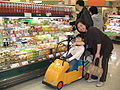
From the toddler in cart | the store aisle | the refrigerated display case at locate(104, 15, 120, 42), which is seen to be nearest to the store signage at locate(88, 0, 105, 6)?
the refrigerated display case at locate(104, 15, 120, 42)

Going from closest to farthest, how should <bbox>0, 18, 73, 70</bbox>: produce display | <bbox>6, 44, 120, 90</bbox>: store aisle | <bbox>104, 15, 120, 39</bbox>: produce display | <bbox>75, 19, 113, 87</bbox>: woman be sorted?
<bbox>75, 19, 113, 87</bbox>: woman < <bbox>0, 18, 73, 70</bbox>: produce display < <bbox>6, 44, 120, 90</bbox>: store aisle < <bbox>104, 15, 120, 39</bbox>: produce display

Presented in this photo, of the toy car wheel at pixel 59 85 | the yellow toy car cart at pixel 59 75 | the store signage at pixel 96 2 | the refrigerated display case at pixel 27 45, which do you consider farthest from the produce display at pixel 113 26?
the toy car wheel at pixel 59 85

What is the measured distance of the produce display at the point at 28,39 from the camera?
355cm

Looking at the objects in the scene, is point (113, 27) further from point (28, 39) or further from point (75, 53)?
point (28, 39)

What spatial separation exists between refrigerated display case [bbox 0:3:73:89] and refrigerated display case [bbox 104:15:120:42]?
17.8ft

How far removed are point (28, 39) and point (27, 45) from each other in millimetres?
156

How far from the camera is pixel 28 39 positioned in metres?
3.98

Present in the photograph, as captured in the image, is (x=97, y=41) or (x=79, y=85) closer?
(x=97, y=41)

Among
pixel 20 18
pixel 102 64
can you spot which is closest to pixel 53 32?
pixel 20 18

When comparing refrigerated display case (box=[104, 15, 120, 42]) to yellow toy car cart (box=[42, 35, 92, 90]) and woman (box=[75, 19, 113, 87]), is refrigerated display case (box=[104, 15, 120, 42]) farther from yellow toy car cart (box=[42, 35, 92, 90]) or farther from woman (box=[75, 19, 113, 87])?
yellow toy car cart (box=[42, 35, 92, 90])

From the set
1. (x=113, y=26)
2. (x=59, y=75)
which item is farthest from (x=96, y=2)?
(x=59, y=75)

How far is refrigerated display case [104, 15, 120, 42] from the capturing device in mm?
9312

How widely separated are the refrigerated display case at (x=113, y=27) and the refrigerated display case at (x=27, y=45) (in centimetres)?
543

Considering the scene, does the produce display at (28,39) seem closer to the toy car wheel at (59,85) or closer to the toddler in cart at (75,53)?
the toddler in cart at (75,53)
